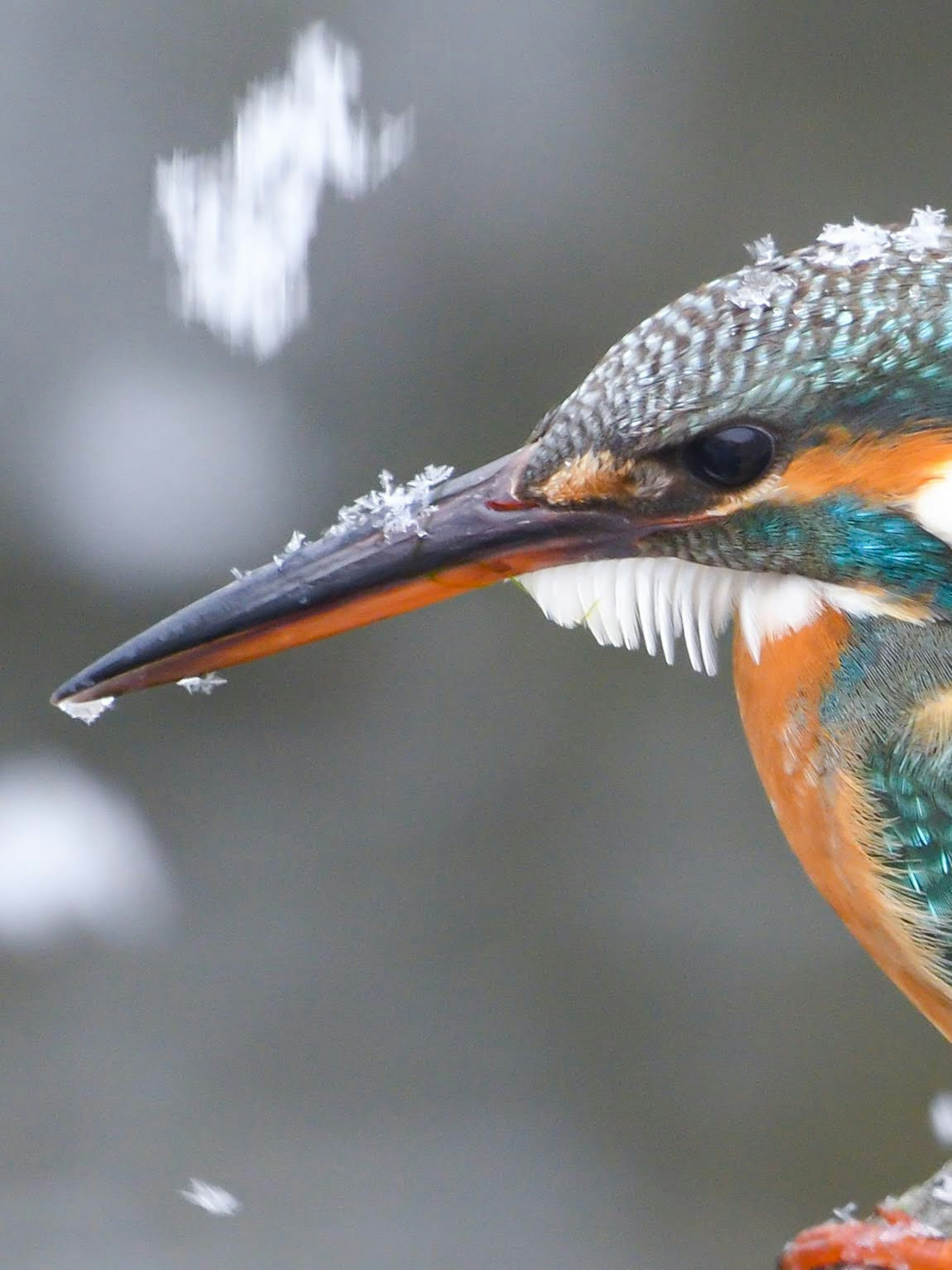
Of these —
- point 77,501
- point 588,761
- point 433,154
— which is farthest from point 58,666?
point 433,154

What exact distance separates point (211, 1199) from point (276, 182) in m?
2.18

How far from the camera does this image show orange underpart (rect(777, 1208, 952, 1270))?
1.47 metres

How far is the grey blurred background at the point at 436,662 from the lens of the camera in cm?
331

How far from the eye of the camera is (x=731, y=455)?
1.24 metres

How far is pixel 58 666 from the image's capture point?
11.7 ft

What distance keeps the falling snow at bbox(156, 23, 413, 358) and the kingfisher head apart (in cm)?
214

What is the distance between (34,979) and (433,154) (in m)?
2.16

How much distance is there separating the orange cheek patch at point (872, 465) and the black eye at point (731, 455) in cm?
3

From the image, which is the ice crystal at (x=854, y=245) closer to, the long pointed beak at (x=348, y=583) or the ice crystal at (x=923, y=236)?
the ice crystal at (x=923, y=236)

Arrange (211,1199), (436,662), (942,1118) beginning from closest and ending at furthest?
(211,1199)
(942,1118)
(436,662)

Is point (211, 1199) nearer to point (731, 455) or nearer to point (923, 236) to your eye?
point (731, 455)

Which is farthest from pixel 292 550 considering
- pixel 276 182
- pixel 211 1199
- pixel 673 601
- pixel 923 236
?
pixel 276 182

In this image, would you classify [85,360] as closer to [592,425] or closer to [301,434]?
[301,434]

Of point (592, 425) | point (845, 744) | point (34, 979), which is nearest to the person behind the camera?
point (592, 425)
